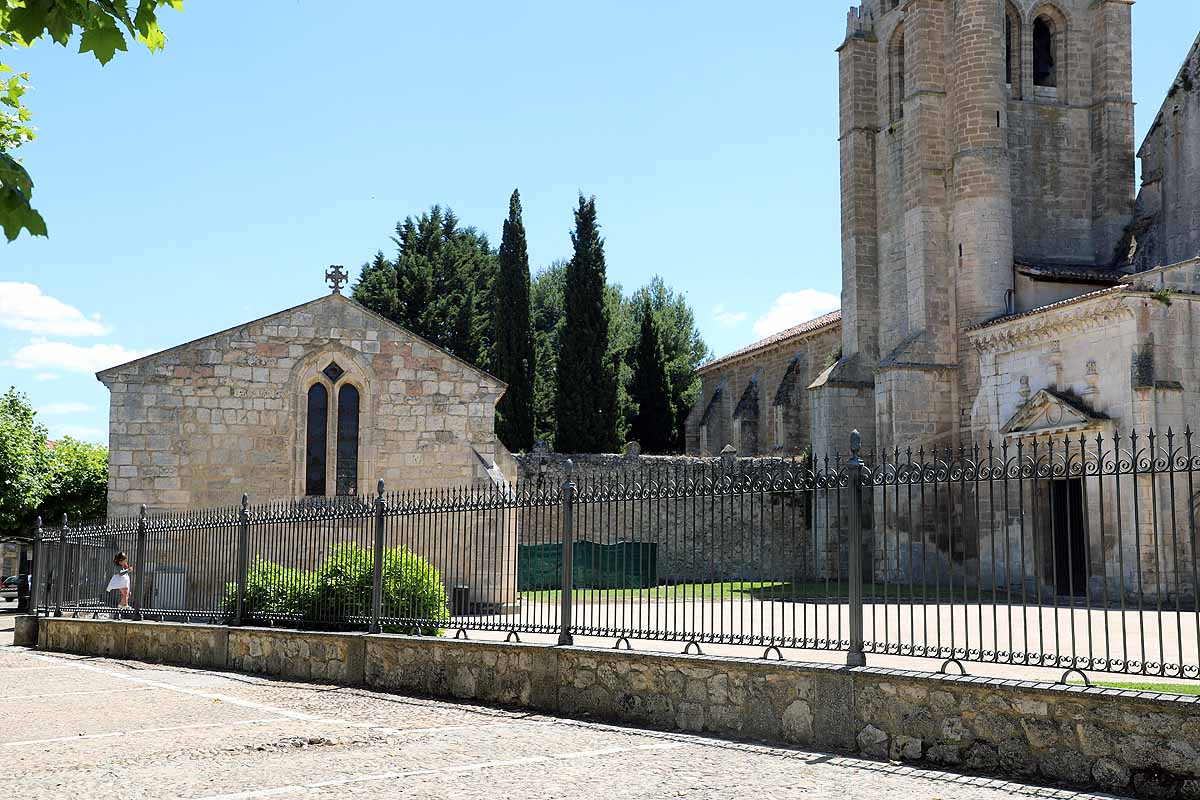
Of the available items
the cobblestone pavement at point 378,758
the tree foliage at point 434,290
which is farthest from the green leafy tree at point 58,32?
the tree foliage at point 434,290

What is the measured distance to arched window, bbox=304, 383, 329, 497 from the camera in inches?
798

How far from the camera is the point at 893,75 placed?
99.5 feet

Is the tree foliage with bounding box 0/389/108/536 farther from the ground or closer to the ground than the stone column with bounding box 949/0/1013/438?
closer to the ground

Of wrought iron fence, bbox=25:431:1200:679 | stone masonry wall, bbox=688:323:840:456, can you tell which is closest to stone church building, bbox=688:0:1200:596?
wrought iron fence, bbox=25:431:1200:679

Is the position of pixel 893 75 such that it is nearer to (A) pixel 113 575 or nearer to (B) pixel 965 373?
(B) pixel 965 373

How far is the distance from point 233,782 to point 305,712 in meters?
3.00

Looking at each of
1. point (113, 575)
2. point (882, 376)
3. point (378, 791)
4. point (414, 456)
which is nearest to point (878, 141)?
point (882, 376)

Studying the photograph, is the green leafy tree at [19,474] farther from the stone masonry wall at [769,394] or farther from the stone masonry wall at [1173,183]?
the stone masonry wall at [1173,183]

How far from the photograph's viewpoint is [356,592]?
12430 millimetres

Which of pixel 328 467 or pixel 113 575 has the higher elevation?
pixel 328 467

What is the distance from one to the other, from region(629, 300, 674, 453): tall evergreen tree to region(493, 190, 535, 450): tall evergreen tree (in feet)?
23.5

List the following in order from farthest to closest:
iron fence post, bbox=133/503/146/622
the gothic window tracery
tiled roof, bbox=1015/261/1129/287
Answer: tiled roof, bbox=1015/261/1129/287 < the gothic window tracery < iron fence post, bbox=133/503/146/622

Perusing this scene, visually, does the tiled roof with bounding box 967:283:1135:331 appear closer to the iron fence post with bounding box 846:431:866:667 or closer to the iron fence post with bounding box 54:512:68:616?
the iron fence post with bounding box 846:431:866:667

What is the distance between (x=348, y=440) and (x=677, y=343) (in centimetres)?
3660
